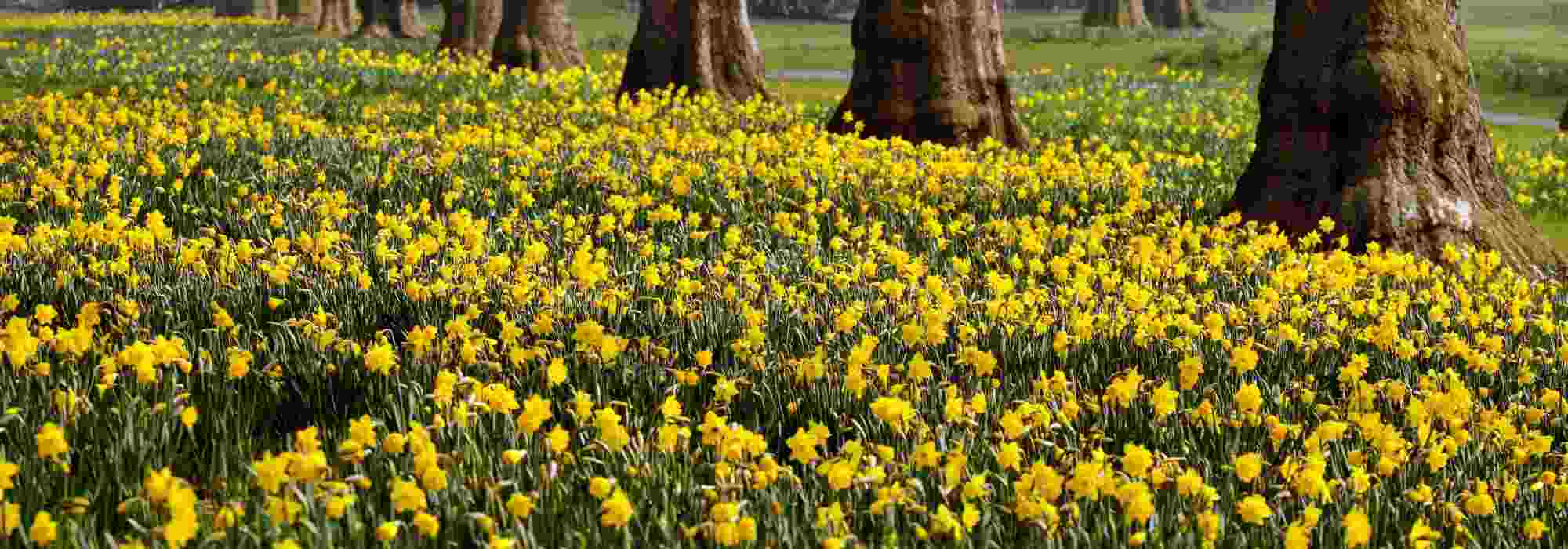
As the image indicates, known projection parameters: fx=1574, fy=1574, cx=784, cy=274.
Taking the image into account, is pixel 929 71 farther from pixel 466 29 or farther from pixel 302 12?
pixel 302 12

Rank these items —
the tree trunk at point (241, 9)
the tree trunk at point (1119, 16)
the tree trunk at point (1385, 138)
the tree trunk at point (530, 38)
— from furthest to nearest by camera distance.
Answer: the tree trunk at point (241, 9), the tree trunk at point (1119, 16), the tree trunk at point (530, 38), the tree trunk at point (1385, 138)

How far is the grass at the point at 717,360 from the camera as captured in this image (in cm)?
330

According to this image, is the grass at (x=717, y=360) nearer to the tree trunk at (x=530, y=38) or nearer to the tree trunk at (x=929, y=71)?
the tree trunk at (x=929, y=71)

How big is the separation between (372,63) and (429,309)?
525 inches

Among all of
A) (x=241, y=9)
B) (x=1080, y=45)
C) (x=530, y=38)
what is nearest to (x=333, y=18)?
(x=530, y=38)

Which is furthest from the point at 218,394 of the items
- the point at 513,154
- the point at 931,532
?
the point at 513,154

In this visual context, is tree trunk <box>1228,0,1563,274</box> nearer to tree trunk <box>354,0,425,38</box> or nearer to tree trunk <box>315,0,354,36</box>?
tree trunk <box>354,0,425,38</box>

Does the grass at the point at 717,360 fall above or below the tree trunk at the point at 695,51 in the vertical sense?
below

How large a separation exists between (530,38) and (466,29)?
350 centimetres

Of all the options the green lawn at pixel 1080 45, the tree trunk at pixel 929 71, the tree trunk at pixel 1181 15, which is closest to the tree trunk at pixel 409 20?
the green lawn at pixel 1080 45

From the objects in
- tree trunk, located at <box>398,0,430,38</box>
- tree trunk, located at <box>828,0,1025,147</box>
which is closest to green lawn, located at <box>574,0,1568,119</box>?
tree trunk, located at <box>398,0,430,38</box>

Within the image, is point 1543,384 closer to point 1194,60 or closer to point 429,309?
point 429,309

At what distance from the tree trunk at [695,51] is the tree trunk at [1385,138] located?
22.1ft

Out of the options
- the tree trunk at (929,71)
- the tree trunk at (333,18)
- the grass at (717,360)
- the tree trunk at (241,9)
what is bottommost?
the grass at (717,360)
